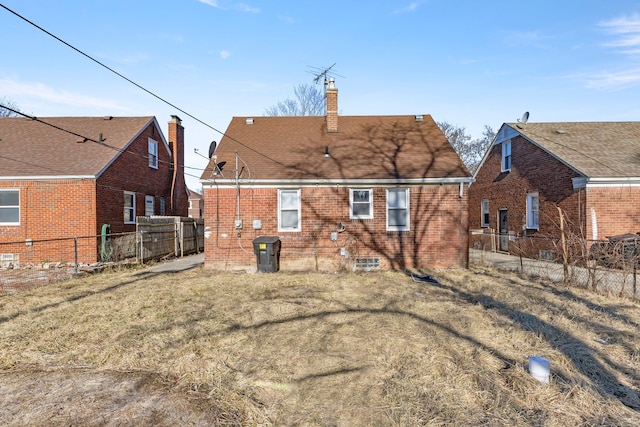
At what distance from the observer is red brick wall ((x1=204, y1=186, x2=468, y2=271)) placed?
11719 millimetres

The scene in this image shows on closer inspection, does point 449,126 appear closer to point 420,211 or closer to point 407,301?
point 420,211

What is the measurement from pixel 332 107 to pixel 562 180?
9794 millimetres

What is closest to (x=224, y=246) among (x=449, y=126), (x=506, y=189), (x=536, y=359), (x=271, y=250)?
(x=271, y=250)

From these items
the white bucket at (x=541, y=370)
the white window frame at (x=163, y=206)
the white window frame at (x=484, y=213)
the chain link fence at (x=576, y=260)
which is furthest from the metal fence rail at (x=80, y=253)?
the white window frame at (x=484, y=213)

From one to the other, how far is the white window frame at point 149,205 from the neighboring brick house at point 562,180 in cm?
1683

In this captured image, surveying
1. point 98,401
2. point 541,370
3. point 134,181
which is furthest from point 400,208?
point 134,181

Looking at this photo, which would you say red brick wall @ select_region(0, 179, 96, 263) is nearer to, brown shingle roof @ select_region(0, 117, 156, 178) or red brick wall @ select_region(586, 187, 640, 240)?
brown shingle roof @ select_region(0, 117, 156, 178)

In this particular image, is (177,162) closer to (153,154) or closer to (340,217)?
(153,154)

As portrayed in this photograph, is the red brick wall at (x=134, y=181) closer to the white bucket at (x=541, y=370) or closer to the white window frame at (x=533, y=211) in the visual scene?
the white bucket at (x=541, y=370)

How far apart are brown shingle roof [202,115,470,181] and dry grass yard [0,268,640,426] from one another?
4.86 m

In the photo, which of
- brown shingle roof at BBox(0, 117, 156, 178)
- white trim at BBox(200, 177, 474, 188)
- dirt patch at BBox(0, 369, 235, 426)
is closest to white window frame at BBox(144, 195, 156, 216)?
brown shingle roof at BBox(0, 117, 156, 178)

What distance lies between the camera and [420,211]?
11773 mm

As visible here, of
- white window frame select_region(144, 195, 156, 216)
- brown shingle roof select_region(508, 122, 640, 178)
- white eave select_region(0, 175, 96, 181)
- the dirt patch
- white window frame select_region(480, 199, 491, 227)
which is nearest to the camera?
the dirt patch

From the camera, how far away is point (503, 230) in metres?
A: 19.1
